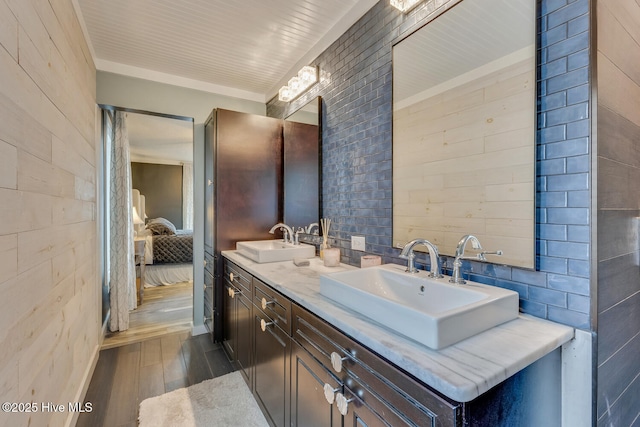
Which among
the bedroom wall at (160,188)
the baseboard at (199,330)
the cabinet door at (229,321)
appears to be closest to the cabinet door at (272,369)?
the cabinet door at (229,321)

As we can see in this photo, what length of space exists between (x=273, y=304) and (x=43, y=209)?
109 cm

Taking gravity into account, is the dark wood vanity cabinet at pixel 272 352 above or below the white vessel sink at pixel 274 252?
below

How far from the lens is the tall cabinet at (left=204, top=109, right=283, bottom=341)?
98.7 inches

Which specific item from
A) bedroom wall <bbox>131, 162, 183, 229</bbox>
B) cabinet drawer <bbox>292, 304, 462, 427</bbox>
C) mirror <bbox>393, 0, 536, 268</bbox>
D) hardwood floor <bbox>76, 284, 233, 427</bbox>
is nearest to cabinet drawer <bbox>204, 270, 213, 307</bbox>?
hardwood floor <bbox>76, 284, 233, 427</bbox>

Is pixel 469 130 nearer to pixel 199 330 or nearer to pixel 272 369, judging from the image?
pixel 272 369

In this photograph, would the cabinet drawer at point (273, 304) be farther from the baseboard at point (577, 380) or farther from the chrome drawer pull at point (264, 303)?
the baseboard at point (577, 380)

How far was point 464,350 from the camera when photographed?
0.78 meters

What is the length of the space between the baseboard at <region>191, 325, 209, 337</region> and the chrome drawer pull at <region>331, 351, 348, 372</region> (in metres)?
2.31

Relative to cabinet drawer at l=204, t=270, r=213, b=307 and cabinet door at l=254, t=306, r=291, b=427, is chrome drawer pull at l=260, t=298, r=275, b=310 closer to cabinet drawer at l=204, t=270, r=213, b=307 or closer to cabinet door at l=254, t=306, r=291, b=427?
cabinet door at l=254, t=306, r=291, b=427

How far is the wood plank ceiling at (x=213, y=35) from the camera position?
6.14 ft

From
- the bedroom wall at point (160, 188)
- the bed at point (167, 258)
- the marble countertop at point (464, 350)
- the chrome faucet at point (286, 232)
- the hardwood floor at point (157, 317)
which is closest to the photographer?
the marble countertop at point (464, 350)

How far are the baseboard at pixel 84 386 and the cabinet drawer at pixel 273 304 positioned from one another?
1173mm

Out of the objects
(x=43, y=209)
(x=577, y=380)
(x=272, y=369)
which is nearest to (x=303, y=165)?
(x=272, y=369)

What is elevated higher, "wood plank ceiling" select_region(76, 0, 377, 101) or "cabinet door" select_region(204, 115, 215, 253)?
"wood plank ceiling" select_region(76, 0, 377, 101)
